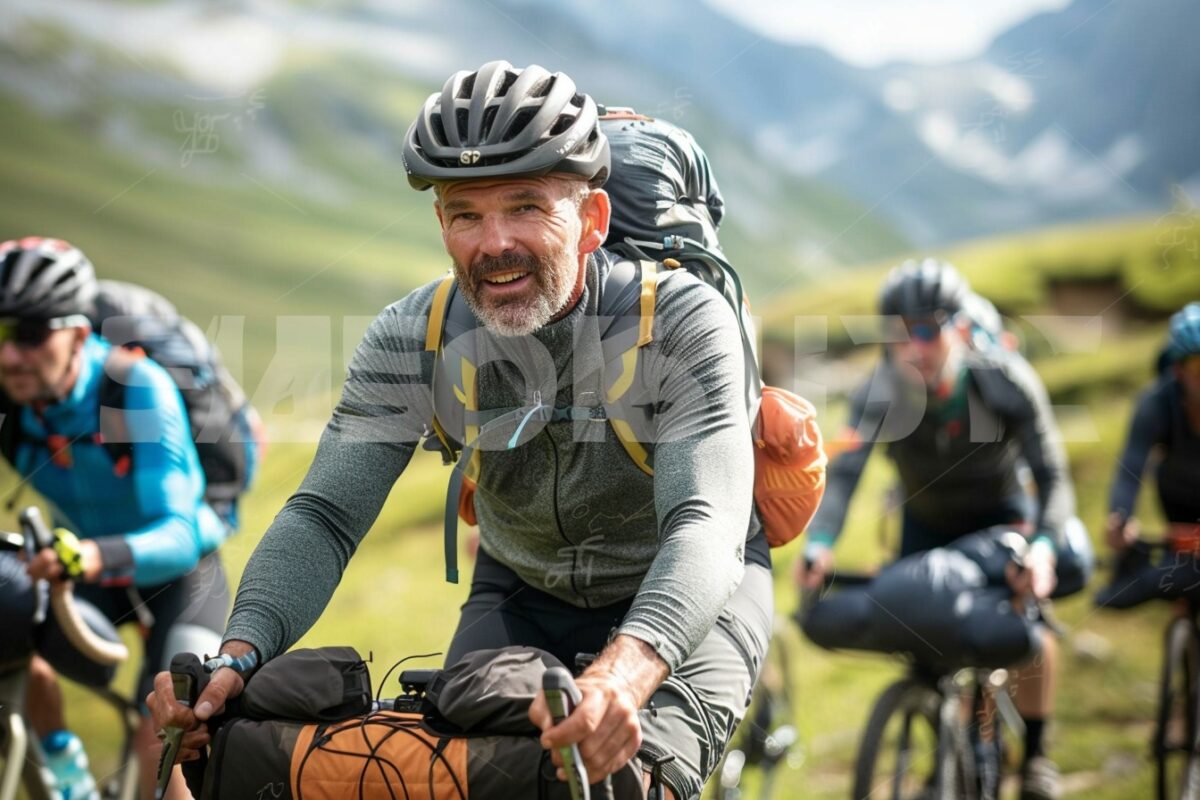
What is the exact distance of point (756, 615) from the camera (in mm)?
3201

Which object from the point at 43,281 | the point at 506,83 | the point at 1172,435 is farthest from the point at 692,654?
the point at 1172,435

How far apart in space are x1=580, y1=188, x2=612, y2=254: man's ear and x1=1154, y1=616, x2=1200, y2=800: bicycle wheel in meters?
5.04

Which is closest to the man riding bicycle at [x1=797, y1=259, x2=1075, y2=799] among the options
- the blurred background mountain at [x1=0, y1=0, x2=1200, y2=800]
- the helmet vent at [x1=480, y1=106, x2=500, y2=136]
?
the helmet vent at [x1=480, y1=106, x2=500, y2=136]

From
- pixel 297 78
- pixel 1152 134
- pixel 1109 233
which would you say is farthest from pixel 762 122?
pixel 1109 233

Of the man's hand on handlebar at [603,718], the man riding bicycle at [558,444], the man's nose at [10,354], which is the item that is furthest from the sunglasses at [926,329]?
the man's hand on handlebar at [603,718]

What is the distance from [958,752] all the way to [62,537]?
Answer: 3.81 metres

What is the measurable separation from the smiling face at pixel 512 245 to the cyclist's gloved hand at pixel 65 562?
2.60 metres

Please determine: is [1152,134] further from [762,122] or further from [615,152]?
[615,152]

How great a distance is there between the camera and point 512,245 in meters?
2.93

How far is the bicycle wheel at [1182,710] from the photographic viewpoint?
678 centimetres

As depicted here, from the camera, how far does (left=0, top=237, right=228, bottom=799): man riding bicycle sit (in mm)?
5234

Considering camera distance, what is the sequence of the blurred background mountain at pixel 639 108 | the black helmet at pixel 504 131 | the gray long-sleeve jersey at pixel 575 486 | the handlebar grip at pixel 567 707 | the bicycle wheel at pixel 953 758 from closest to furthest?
the handlebar grip at pixel 567 707 → the gray long-sleeve jersey at pixel 575 486 → the black helmet at pixel 504 131 → the bicycle wheel at pixel 953 758 → the blurred background mountain at pixel 639 108

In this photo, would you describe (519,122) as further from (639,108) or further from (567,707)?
(639,108)

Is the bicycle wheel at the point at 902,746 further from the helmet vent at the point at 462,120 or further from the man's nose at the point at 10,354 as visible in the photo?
the man's nose at the point at 10,354
